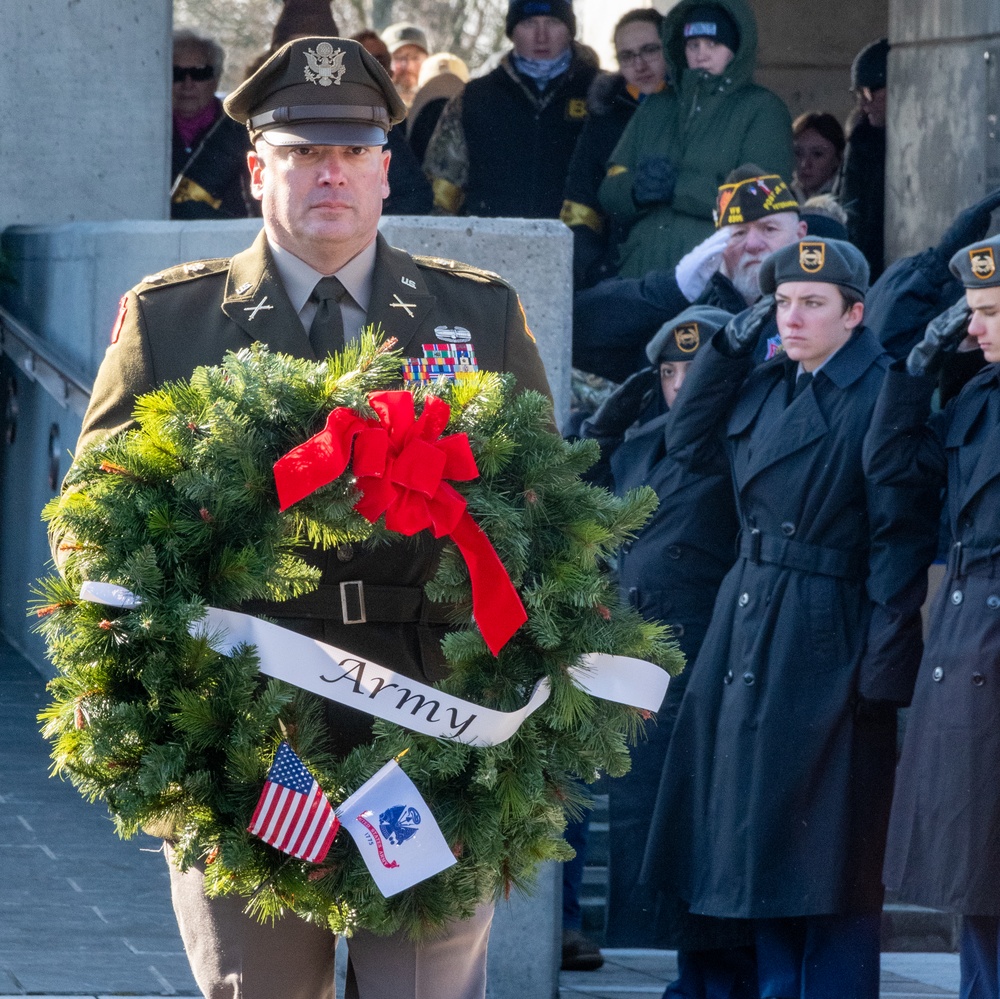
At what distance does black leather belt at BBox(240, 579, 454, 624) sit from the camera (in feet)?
10.0

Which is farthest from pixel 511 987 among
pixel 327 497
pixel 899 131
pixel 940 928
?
pixel 899 131

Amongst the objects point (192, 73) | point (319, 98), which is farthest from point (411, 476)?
point (192, 73)

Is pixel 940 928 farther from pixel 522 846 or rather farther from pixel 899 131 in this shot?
pixel 522 846

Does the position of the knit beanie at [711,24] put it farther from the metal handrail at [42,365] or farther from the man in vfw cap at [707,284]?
the metal handrail at [42,365]

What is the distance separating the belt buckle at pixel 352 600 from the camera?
307 centimetres

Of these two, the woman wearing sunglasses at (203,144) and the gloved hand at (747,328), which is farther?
the woman wearing sunglasses at (203,144)

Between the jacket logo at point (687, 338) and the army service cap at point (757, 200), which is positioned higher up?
the army service cap at point (757, 200)

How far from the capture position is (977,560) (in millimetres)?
4578

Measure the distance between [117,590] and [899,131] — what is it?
19.1 ft

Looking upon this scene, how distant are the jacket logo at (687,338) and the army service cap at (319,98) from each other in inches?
96.5

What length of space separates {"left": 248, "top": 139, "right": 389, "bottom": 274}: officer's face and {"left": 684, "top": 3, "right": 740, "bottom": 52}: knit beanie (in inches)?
158

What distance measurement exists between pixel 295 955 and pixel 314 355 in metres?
1.00

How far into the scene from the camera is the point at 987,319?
468cm

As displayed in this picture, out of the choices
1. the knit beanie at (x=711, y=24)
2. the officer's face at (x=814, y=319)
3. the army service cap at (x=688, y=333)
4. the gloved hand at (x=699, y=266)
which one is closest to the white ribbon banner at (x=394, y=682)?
the officer's face at (x=814, y=319)
